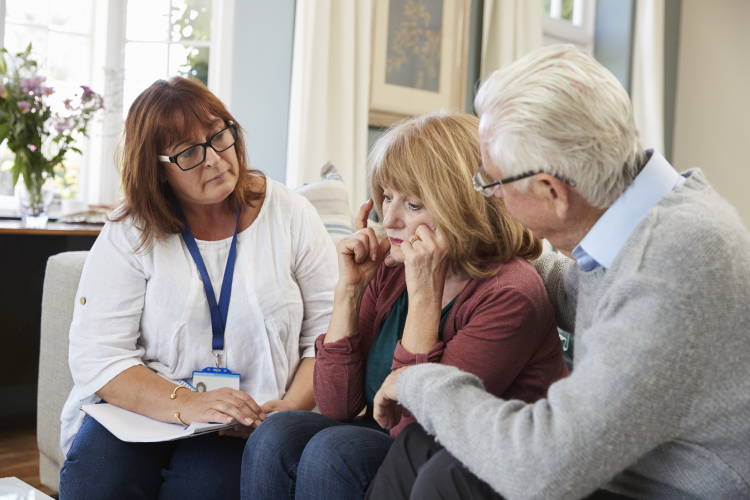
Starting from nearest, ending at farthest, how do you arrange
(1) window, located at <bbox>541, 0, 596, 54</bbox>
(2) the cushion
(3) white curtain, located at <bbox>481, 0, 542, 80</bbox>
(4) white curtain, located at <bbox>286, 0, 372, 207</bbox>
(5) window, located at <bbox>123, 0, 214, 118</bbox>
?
(2) the cushion → (4) white curtain, located at <bbox>286, 0, 372, 207</bbox> → (5) window, located at <bbox>123, 0, 214, 118</bbox> → (3) white curtain, located at <bbox>481, 0, 542, 80</bbox> → (1) window, located at <bbox>541, 0, 596, 54</bbox>

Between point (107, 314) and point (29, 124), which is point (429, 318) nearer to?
point (107, 314)

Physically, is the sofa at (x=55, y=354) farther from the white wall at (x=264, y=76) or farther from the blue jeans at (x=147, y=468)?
the white wall at (x=264, y=76)

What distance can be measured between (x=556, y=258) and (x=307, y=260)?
1.91 feet

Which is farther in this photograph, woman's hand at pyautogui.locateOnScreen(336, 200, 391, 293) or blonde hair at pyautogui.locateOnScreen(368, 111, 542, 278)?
woman's hand at pyautogui.locateOnScreen(336, 200, 391, 293)

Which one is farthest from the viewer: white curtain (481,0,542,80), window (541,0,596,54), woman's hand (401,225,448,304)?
window (541,0,596,54)

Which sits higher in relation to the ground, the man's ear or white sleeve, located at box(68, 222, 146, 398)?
the man's ear

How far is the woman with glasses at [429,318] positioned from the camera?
3.62 feet

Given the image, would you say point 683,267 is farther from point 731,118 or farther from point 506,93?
point 731,118

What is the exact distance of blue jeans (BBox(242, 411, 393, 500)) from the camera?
1.08 m

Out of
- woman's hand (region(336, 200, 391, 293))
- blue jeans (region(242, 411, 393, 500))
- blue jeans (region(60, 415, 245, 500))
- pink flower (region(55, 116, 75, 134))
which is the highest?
pink flower (region(55, 116, 75, 134))

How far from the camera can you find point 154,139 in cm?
146

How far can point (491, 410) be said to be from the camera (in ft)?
2.66

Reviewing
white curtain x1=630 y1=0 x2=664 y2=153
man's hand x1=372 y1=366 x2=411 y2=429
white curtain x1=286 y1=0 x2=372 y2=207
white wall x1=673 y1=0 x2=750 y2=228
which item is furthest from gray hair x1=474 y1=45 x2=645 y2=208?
white wall x1=673 y1=0 x2=750 y2=228

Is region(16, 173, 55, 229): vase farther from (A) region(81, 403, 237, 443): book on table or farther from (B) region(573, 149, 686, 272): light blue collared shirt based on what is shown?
(B) region(573, 149, 686, 272): light blue collared shirt
